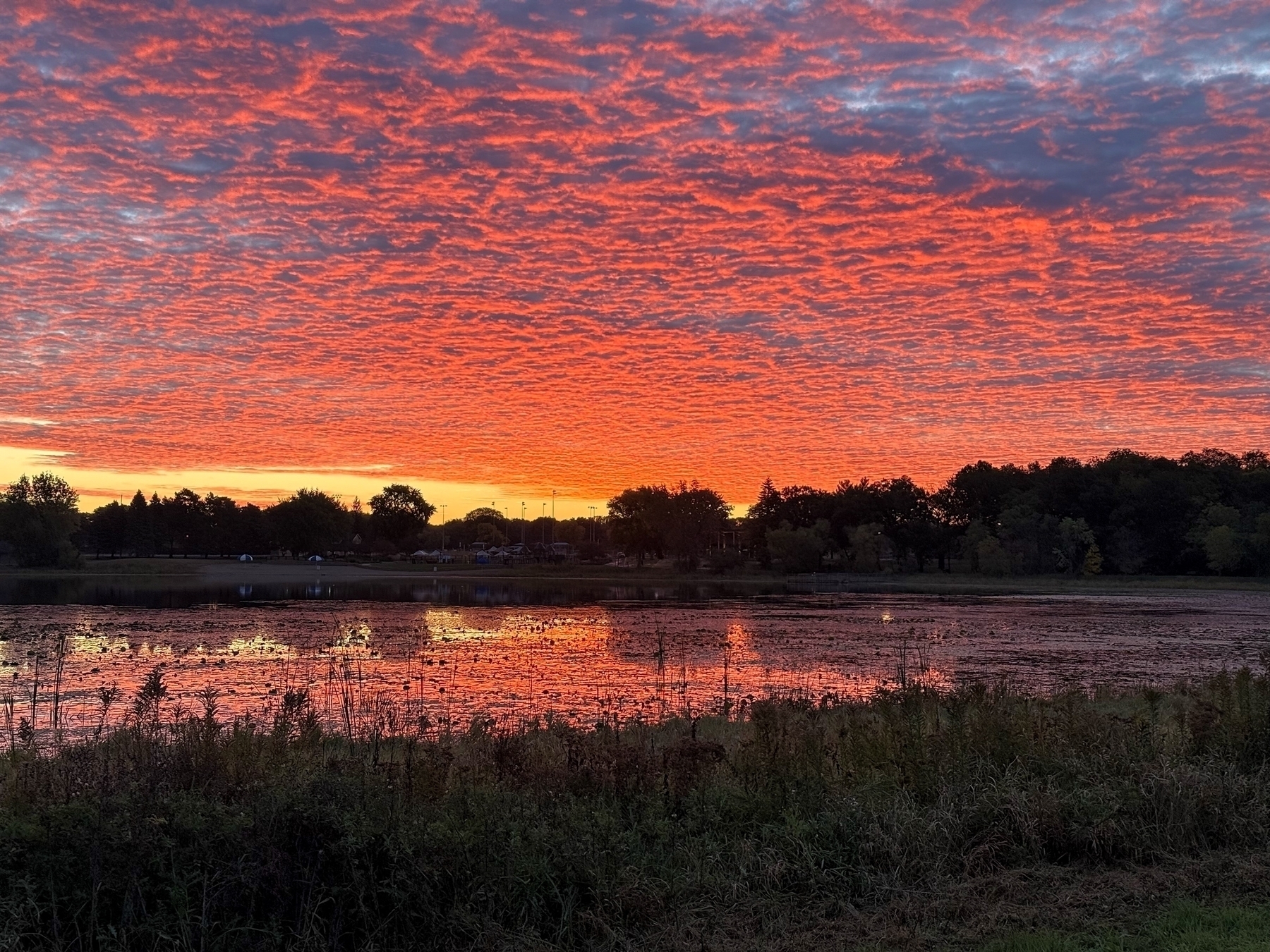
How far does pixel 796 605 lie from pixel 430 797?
58.6m

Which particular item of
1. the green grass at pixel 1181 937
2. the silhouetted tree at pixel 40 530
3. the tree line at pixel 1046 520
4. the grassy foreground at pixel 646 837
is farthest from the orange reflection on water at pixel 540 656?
the silhouetted tree at pixel 40 530

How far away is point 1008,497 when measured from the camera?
445 ft

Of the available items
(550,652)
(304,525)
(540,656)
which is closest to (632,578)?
(304,525)

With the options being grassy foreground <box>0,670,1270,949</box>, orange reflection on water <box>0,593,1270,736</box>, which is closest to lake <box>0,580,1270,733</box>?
orange reflection on water <box>0,593,1270,736</box>

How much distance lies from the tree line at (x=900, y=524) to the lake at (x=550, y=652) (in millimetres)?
54048

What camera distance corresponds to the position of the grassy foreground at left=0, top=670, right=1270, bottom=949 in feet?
21.7

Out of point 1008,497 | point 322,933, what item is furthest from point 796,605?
point 1008,497

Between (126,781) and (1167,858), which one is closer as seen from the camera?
(126,781)

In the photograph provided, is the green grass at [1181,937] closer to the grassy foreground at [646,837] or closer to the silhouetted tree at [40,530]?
the grassy foreground at [646,837]

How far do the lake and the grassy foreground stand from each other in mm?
3996

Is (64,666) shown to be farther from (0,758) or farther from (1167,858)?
(1167,858)

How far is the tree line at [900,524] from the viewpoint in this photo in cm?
11919

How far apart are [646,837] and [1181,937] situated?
388 cm

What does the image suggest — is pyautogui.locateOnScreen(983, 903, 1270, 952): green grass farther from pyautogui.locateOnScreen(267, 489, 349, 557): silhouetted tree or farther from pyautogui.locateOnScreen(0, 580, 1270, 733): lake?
pyautogui.locateOnScreen(267, 489, 349, 557): silhouetted tree
